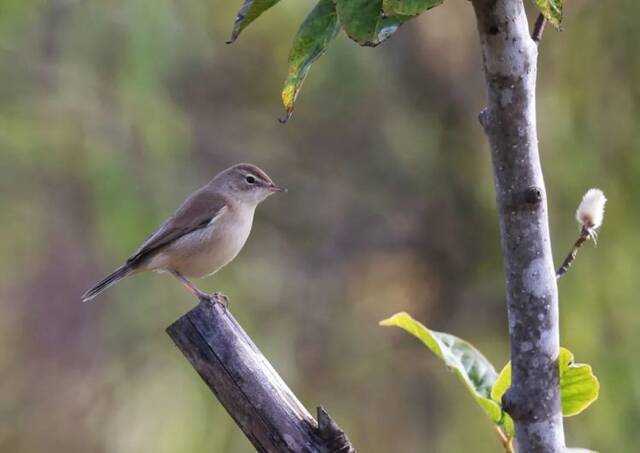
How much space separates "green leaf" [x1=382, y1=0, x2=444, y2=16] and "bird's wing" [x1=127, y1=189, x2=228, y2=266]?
6.98 ft

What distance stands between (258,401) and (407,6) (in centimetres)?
65

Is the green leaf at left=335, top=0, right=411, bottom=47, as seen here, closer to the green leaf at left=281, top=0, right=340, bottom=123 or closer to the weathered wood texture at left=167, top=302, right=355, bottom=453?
the green leaf at left=281, top=0, right=340, bottom=123

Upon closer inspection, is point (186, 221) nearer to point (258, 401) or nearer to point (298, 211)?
point (258, 401)

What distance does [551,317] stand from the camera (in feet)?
3.91

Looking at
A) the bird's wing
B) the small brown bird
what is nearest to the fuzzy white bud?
the small brown bird

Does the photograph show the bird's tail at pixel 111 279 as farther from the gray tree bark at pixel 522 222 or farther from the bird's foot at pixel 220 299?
the gray tree bark at pixel 522 222

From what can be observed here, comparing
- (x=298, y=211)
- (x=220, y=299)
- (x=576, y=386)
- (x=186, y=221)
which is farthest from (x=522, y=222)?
(x=298, y=211)

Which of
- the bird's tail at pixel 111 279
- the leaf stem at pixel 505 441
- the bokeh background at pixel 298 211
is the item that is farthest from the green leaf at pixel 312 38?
the bokeh background at pixel 298 211

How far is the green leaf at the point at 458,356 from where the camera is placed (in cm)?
164

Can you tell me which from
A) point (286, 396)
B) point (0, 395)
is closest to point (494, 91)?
point (286, 396)

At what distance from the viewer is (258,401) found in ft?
4.93

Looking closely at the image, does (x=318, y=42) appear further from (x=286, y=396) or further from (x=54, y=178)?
(x=54, y=178)

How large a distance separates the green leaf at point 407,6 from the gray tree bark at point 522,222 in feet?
0.17

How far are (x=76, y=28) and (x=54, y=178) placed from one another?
64 centimetres
